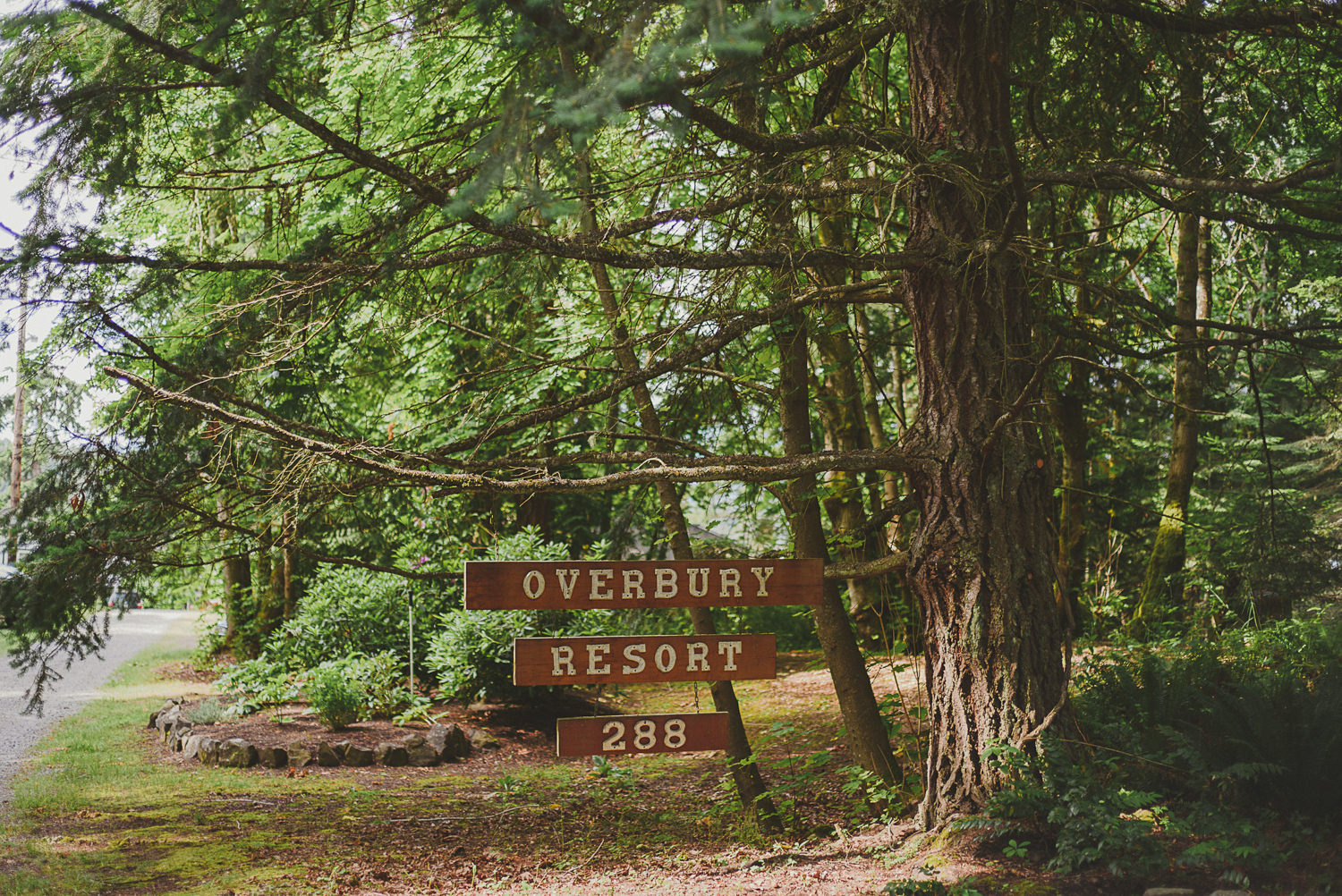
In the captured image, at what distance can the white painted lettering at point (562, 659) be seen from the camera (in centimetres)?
476

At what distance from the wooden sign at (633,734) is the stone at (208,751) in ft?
20.0

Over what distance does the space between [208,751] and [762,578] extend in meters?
7.06

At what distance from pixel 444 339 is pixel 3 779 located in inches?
260

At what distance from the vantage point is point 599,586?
480 cm

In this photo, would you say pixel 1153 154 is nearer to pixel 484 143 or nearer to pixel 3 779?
pixel 484 143

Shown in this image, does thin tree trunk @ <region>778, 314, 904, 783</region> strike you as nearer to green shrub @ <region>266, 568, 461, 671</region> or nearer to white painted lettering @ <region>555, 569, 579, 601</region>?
white painted lettering @ <region>555, 569, 579, 601</region>

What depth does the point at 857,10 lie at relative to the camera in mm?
5867

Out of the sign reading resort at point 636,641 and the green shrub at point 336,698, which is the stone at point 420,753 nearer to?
the green shrub at point 336,698

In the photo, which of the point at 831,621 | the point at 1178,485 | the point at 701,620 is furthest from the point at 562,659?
the point at 1178,485

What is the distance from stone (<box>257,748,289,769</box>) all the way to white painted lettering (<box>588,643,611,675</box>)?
5.97 metres

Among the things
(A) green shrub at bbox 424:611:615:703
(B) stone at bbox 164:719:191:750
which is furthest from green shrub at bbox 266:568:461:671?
(B) stone at bbox 164:719:191:750

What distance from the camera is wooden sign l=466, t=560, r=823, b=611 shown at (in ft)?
15.3

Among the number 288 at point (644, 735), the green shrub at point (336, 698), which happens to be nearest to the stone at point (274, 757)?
the green shrub at point (336, 698)

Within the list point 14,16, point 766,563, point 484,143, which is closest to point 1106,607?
point 766,563
